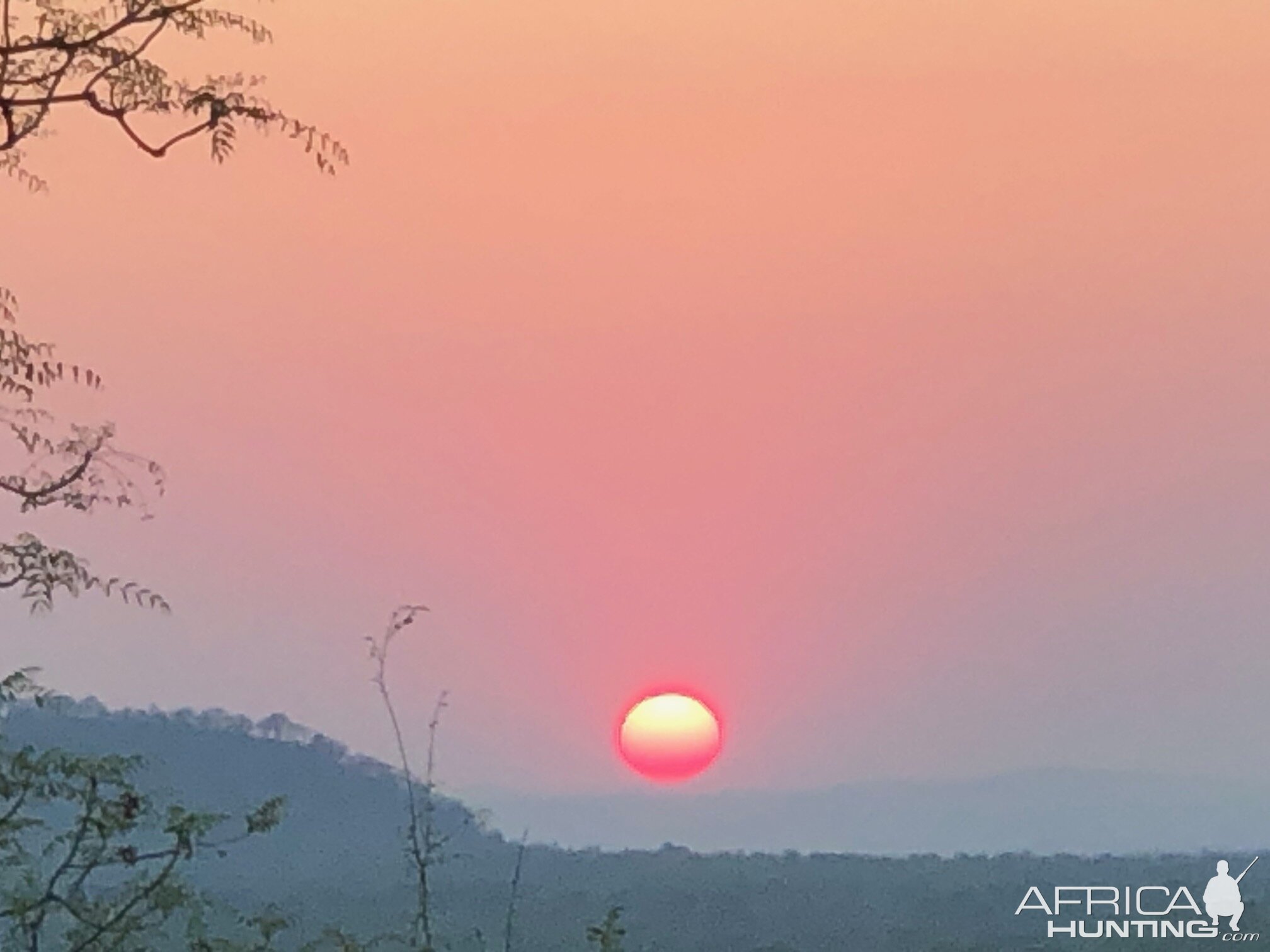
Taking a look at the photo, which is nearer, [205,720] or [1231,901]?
[1231,901]

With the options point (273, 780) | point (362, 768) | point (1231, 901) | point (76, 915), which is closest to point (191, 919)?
point (76, 915)

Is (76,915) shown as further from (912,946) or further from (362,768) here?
(912,946)

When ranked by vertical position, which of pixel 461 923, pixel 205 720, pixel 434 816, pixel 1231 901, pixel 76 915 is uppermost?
pixel 205 720

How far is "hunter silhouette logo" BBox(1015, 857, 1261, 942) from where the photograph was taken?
13.6m

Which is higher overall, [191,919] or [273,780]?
[273,780]

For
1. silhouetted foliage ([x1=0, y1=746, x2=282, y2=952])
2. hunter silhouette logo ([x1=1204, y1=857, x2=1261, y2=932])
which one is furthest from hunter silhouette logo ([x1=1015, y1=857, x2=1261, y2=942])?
silhouetted foliage ([x1=0, y1=746, x2=282, y2=952])

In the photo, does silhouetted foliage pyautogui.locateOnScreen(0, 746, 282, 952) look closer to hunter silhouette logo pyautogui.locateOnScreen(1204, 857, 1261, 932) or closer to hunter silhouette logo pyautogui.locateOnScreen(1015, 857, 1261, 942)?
hunter silhouette logo pyautogui.locateOnScreen(1015, 857, 1261, 942)

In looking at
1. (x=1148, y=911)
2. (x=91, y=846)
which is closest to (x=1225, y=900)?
(x=1148, y=911)

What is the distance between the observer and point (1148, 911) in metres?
15.1

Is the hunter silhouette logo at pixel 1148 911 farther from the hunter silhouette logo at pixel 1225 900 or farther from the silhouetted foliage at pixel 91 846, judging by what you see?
the silhouetted foliage at pixel 91 846

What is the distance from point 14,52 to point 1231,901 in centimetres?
1283

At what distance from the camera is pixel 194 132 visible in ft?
16.1

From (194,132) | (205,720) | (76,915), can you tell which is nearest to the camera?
(194,132)

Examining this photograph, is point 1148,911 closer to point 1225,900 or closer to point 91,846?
point 1225,900
